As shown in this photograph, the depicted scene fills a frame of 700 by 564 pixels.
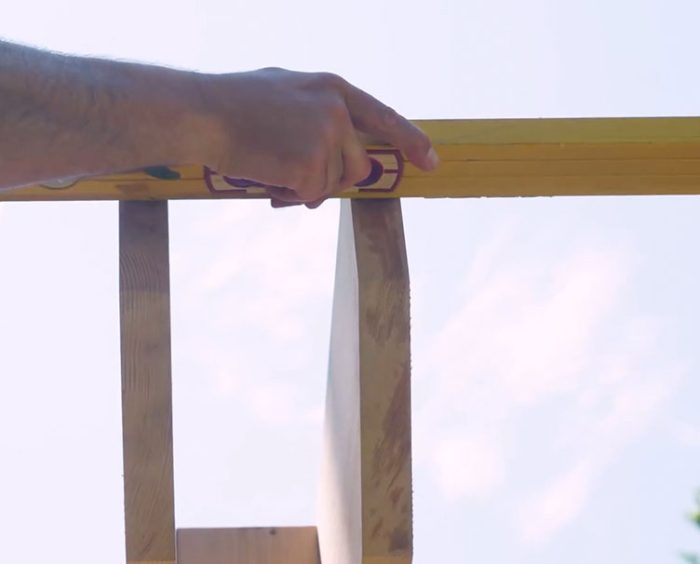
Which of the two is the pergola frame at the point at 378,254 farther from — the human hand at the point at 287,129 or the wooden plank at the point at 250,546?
the wooden plank at the point at 250,546

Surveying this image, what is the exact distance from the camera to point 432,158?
1477 millimetres

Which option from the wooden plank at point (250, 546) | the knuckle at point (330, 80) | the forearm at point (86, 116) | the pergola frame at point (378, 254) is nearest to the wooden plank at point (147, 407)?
the pergola frame at point (378, 254)

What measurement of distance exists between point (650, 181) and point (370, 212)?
1.15 ft

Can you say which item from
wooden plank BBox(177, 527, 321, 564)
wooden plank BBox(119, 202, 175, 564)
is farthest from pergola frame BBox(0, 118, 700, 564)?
wooden plank BBox(177, 527, 321, 564)

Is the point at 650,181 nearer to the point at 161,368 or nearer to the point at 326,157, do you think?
the point at 326,157

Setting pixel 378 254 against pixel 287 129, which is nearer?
pixel 287 129

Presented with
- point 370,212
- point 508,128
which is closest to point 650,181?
point 508,128

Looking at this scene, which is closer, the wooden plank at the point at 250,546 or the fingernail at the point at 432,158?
the fingernail at the point at 432,158

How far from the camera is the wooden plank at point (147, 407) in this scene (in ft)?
4.82

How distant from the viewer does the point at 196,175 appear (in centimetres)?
150

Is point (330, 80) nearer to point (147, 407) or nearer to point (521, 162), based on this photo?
point (521, 162)

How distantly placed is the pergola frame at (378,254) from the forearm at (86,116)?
8 centimetres

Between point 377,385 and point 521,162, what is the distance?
1.04 ft

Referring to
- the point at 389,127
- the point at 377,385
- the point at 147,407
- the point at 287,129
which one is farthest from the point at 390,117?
the point at 147,407
